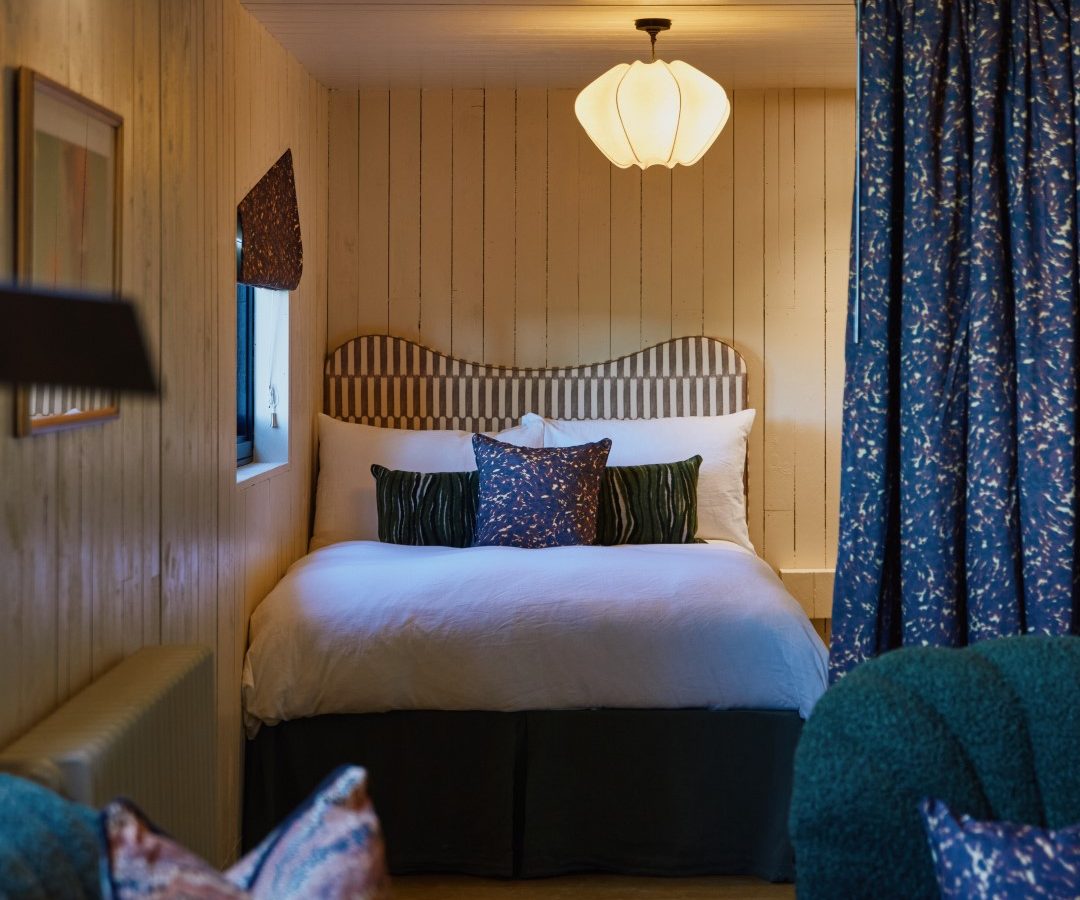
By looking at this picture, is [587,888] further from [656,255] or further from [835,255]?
[835,255]

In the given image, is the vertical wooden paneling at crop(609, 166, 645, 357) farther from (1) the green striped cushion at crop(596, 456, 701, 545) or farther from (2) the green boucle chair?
(2) the green boucle chair

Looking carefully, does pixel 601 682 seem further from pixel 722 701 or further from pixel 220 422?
pixel 220 422

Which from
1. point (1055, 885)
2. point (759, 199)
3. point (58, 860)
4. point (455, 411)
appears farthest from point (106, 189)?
point (759, 199)

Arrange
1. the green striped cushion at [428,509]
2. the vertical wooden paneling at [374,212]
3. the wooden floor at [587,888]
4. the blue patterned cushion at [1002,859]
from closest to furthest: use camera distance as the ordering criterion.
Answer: the blue patterned cushion at [1002,859] < the wooden floor at [587,888] < the green striped cushion at [428,509] < the vertical wooden paneling at [374,212]

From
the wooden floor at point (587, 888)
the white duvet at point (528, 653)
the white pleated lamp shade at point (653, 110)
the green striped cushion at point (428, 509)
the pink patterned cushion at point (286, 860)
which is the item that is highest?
the white pleated lamp shade at point (653, 110)

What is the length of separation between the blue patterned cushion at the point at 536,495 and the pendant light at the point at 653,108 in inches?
38.8

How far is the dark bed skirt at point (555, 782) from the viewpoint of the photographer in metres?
3.28

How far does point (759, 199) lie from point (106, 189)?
294cm

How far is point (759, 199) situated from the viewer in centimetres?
465

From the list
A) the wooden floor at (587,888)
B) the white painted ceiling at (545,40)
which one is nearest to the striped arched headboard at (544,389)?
the white painted ceiling at (545,40)

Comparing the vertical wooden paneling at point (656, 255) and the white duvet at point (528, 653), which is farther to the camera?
the vertical wooden paneling at point (656, 255)

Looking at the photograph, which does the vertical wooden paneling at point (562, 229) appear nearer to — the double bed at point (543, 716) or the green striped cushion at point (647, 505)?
the green striped cushion at point (647, 505)

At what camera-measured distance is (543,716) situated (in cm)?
329

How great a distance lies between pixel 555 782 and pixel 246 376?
5.30 ft
